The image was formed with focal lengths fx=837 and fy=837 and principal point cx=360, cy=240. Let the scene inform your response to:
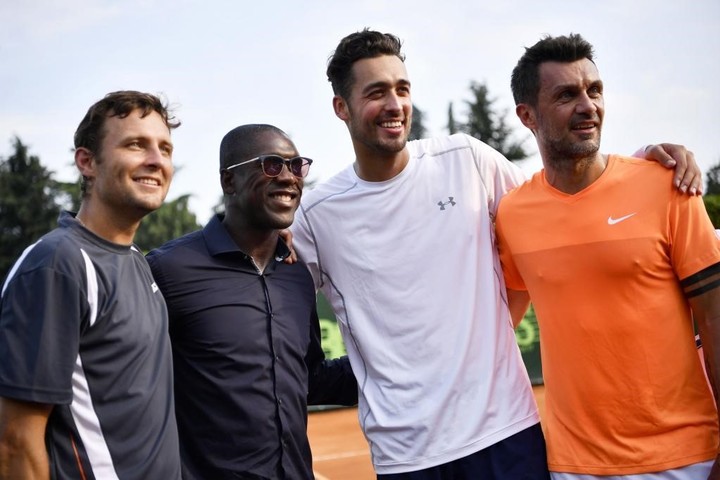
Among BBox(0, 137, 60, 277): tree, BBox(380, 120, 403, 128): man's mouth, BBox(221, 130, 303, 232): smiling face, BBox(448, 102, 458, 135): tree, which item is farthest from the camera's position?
BBox(448, 102, 458, 135): tree

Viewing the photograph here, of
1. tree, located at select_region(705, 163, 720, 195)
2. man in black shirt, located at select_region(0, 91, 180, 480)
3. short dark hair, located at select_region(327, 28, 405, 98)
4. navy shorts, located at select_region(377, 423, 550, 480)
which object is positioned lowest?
navy shorts, located at select_region(377, 423, 550, 480)

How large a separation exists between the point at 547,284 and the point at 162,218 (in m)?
49.5

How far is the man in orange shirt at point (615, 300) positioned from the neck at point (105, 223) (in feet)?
5.98

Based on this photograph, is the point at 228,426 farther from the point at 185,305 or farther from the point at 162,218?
the point at 162,218

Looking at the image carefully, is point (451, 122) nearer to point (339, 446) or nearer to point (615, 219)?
point (339, 446)

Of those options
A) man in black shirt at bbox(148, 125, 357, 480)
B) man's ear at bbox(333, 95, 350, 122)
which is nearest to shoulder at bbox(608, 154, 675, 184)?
man's ear at bbox(333, 95, 350, 122)

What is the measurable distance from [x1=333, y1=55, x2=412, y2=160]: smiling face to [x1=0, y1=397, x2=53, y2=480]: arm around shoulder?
2.13 m

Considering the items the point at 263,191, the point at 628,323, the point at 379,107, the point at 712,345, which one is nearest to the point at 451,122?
the point at 379,107

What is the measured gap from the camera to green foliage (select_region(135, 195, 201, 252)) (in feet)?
167

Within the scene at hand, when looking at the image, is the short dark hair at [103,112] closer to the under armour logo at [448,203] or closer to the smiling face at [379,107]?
the smiling face at [379,107]

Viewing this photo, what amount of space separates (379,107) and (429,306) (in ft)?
3.50

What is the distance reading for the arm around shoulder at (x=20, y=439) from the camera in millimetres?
2902

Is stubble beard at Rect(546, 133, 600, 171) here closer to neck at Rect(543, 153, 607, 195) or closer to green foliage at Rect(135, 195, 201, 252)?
neck at Rect(543, 153, 607, 195)

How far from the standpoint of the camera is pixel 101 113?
3.48m
